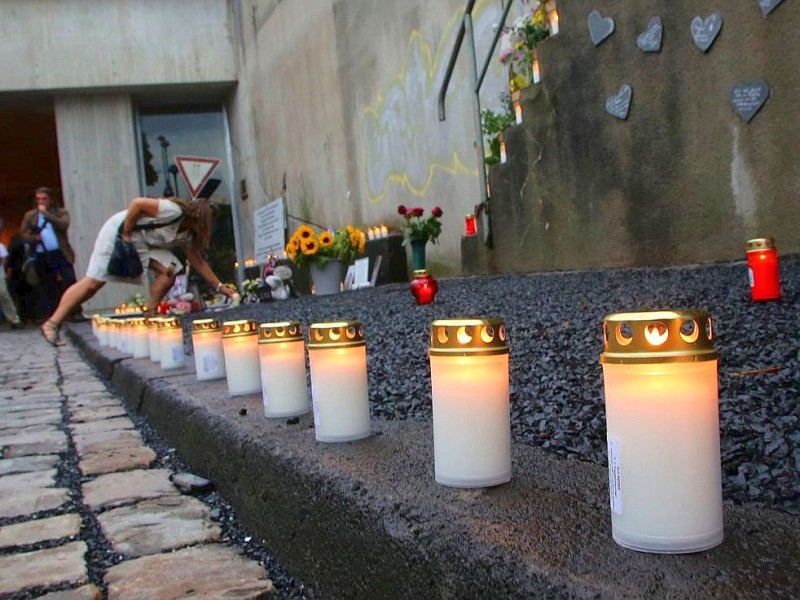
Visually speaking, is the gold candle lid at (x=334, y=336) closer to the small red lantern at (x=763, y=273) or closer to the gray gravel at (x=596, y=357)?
the gray gravel at (x=596, y=357)

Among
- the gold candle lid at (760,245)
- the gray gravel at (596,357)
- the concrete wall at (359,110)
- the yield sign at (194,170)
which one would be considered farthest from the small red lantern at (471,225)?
the yield sign at (194,170)

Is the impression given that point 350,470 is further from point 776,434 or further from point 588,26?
point 588,26

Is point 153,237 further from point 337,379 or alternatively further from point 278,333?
point 337,379

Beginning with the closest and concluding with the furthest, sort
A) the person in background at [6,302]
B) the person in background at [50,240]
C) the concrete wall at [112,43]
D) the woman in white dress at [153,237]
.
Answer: the woman in white dress at [153,237] < the person in background at [50,240] < the person in background at [6,302] < the concrete wall at [112,43]

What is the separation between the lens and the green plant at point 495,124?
6113 mm

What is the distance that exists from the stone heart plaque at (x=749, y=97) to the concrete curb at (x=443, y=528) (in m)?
2.97

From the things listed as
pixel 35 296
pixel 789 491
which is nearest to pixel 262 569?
pixel 789 491

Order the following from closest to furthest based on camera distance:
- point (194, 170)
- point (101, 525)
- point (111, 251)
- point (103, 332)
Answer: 1. point (101, 525)
2. point (103, 332)
3. point (111, 251)
4. point (194, 170)

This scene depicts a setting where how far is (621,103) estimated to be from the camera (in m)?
4.54

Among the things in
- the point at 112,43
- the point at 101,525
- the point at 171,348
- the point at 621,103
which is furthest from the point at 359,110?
the point at 101,525

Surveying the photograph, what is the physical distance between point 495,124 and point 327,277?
283cm

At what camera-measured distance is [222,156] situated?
15.0 metres

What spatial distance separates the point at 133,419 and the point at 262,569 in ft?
5.79

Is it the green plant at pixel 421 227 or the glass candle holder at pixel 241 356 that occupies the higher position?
the green plant at pixel 421 227
